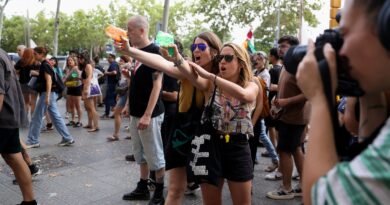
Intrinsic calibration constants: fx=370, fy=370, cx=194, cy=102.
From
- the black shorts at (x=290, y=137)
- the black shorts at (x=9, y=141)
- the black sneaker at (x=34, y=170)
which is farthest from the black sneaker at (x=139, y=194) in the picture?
the black shorts at (x=290, y=137)

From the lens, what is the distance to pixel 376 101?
1.27m

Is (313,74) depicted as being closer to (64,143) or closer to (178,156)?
(178,156)

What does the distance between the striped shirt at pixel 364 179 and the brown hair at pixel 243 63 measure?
1.81 metres

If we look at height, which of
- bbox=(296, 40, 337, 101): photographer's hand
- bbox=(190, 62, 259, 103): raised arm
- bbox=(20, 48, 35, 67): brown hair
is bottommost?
bbox=(190, 62, 259, 103): raised arm

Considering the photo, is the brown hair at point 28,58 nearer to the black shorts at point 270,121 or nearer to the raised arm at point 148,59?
the black shorts at point 270,121

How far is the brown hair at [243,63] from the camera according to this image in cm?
270

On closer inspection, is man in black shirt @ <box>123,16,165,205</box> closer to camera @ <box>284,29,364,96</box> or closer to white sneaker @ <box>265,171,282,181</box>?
white sneaker @ <box>265,171,282,181</box>

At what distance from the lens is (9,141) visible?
346 cm

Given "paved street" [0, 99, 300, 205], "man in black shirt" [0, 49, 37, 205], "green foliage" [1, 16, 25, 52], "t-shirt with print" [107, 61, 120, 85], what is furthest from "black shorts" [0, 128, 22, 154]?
"green foliage" [1, 16, 25, 52]

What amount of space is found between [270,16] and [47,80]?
20607 millimetres


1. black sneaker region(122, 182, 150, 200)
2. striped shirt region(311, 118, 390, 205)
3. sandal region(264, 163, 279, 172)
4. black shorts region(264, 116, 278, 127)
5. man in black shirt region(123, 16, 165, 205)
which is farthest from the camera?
sandal region(264, 163, 279, 172)

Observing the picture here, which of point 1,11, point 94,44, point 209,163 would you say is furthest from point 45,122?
point 94,44

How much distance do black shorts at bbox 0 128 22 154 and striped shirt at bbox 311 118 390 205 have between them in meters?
3.22

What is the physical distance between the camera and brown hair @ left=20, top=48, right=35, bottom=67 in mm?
6992
